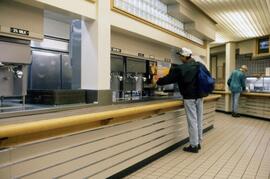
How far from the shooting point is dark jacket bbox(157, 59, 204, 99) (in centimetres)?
418

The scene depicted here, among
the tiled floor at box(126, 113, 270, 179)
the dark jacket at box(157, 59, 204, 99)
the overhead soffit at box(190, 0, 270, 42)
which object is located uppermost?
the overhead soffit at box(190, 0, 270, 42)

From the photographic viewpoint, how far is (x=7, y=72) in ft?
7.82

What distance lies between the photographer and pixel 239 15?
249 inches

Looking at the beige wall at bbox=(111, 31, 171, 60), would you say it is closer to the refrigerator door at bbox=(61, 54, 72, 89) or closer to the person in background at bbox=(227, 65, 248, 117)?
the refrigerator door at bbox=(61, 54, 72, 89)

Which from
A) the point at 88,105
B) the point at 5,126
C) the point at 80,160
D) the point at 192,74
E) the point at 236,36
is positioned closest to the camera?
the point at 5,126

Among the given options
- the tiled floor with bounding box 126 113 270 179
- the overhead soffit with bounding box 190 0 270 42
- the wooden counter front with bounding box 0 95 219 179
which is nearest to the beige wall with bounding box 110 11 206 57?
the overhead soffit with bounding box 190 0 270 42

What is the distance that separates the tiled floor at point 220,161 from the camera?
3387 millimetres

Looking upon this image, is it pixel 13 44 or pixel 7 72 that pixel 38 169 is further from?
pixel 13 44

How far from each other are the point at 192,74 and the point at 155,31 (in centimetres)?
99

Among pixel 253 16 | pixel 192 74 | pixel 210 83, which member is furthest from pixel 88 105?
pixel 253 16

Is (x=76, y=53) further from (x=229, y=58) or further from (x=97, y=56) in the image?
(x=229, y=58)

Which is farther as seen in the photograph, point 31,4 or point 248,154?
point 248,154

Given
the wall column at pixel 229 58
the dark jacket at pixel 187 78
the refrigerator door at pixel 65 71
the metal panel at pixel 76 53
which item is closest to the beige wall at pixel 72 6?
the metal panel at pixel 76 53

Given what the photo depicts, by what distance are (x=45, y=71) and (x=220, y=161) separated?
392 cm
